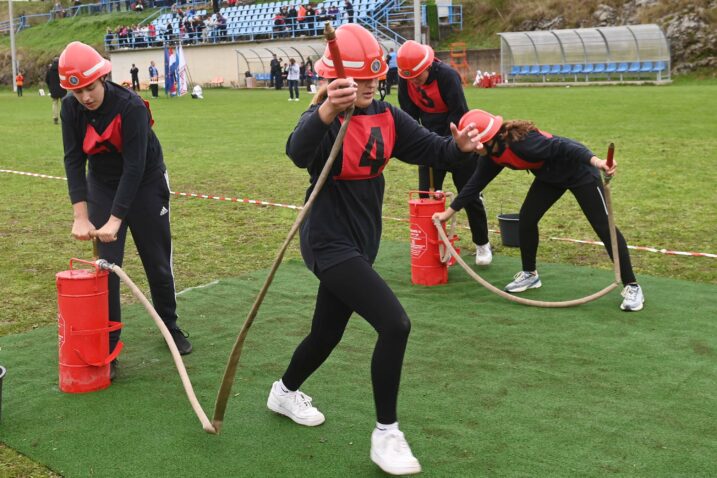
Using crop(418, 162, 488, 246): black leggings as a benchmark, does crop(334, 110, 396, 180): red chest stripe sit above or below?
above

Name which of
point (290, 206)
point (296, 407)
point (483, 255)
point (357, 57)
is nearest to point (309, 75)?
point (290, 206)

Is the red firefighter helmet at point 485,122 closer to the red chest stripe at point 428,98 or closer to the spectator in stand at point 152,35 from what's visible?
the red chest stripe at point 428,98

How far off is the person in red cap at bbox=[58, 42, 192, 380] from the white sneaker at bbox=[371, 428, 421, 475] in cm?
211

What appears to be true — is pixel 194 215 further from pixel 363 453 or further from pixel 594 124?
pixel 594 124

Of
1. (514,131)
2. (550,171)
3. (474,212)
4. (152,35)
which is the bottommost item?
(474,212)

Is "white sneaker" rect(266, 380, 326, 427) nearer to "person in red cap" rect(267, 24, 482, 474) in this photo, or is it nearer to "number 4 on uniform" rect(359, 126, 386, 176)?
"person in red cap" rect(267, 24, 482, 474)

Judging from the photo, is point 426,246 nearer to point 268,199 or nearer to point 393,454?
point 393,454

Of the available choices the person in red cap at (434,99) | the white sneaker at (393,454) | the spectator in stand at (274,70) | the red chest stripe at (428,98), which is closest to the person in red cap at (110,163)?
the white sneaker at (393,454)

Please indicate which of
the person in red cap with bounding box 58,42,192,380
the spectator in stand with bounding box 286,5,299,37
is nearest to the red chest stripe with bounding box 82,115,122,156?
the person in red cap with bounding box 58,42,192,380

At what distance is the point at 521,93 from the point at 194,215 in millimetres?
24966

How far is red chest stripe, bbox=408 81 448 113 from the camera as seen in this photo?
304 inches

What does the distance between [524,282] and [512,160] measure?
120 centimetres

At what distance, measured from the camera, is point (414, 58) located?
7.26m

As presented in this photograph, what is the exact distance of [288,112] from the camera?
2900 cm
